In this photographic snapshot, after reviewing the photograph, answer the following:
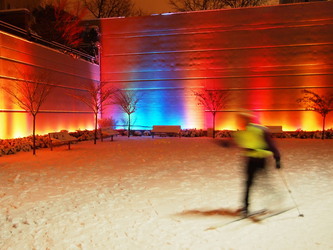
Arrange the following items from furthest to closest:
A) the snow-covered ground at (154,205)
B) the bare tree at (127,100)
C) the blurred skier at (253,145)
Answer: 1. the bare tree at (127,100)
2. the blurred skier at (253,145)
3. the snow-covered ground at (154,205)

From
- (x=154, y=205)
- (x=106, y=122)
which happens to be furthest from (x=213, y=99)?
(x=154, y=205)

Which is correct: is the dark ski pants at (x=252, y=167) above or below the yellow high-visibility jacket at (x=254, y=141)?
below

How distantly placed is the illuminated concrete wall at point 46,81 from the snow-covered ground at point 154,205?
12.8 ft

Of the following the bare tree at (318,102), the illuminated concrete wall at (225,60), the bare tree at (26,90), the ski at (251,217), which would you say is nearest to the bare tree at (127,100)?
the illuminated concrete wall at (225,60)

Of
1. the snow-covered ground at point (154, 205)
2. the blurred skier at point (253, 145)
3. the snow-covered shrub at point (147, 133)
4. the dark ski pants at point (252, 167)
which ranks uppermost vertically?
the blurred skier at point (253, 145)

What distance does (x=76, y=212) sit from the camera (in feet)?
15.9

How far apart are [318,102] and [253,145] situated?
1492cm

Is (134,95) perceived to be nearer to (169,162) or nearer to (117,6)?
(169,162)

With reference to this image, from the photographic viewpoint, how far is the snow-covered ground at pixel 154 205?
375cm

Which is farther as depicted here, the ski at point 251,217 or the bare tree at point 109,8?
the bare tree at point 109,8

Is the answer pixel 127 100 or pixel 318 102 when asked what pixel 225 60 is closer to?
pixel 318 102

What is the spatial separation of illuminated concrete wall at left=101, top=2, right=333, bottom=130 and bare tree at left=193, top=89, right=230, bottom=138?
0.37m

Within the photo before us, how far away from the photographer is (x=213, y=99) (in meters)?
18.9

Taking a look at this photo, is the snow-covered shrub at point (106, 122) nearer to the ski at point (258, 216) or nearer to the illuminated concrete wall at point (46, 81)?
the illuminated concrete wall at point (46, 81)
